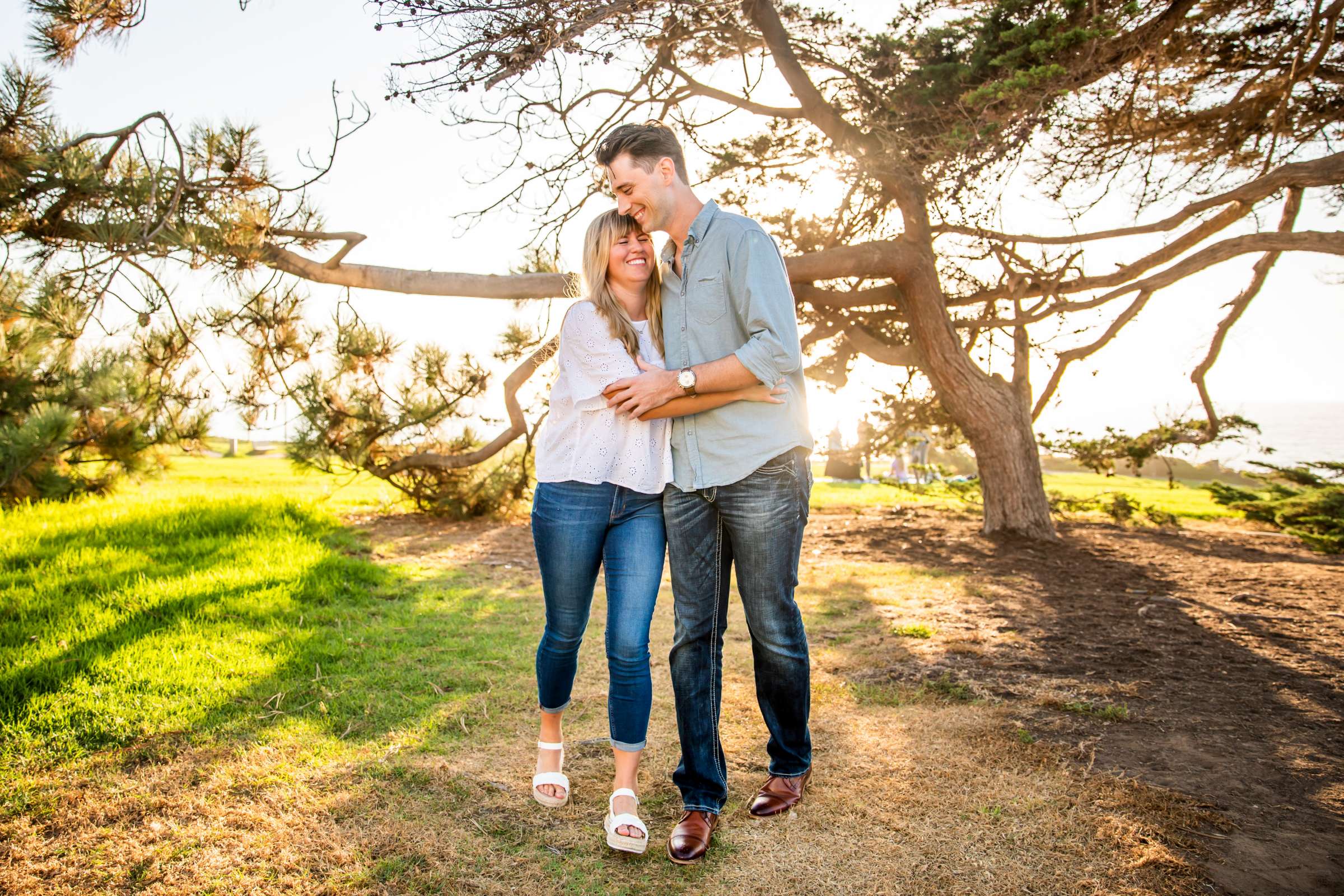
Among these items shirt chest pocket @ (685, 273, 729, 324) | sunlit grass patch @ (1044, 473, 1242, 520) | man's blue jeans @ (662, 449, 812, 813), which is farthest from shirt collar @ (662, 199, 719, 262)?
sunlit grass patch @ (1044, 473, 1242, 520)

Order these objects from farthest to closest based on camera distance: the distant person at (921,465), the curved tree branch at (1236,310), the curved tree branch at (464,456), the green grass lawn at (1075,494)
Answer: the green grass lawn at (1075,494)
the distant person at (921,465)
the curved tree branch at (464,456)
the curved tree branch at (1236,310)

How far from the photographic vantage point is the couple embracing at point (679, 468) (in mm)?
2336

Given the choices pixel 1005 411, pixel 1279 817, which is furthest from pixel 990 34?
pixel 1279 817

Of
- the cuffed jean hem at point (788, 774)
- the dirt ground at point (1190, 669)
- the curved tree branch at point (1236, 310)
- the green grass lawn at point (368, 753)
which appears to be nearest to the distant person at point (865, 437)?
the dirt ground at point (1190, 669)

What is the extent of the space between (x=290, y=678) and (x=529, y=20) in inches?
130

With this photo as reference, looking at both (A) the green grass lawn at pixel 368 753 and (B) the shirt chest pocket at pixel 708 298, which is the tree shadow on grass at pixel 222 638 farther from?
(B) the shirt chest pocket at pixel 708 298

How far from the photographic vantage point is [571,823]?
246cm

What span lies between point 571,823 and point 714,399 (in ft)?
4.36

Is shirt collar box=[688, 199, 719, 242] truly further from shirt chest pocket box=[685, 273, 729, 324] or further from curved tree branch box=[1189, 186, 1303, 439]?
curved tree branch box=[1189, 186, 1303, 439]

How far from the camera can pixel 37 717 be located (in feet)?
→ 9.34

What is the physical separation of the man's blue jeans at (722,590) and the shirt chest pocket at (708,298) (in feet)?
1.53

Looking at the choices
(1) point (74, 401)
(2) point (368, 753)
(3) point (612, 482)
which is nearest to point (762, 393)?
(3) point (612, 482)

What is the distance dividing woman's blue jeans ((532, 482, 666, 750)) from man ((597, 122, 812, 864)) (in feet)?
0.25

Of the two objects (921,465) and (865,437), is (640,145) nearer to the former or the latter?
(865,437)
